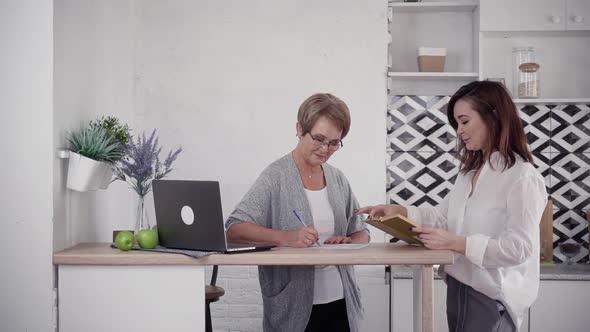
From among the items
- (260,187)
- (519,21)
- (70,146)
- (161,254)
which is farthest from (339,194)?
(519,21)

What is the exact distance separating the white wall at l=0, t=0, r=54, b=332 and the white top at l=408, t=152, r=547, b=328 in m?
1.38

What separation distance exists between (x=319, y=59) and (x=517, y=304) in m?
2.26

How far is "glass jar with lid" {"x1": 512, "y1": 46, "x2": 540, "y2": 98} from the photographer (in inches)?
169

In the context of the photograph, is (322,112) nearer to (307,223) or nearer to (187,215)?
(307,223)

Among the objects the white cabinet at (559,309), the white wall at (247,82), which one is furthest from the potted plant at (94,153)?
the white cabinet at (559,309)

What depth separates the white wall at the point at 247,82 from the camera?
424 cm

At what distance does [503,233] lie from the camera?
231 centimetres

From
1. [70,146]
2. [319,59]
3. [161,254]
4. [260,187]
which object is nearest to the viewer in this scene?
[161,254]

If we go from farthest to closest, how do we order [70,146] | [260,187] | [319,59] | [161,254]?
[319,59] < [260,187] < [70,146] < [161,254]

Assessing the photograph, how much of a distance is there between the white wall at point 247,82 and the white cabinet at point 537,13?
25.6 inches

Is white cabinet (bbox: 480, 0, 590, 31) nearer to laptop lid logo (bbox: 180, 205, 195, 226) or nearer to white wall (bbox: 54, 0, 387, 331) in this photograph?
white wall (bbox: 54, 0, 387, 331)

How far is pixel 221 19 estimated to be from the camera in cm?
428

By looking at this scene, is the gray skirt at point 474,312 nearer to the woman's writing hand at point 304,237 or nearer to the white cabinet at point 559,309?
the woman's writing hand at point 304,237

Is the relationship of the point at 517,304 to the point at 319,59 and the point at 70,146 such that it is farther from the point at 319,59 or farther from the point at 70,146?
the point at 319,59
